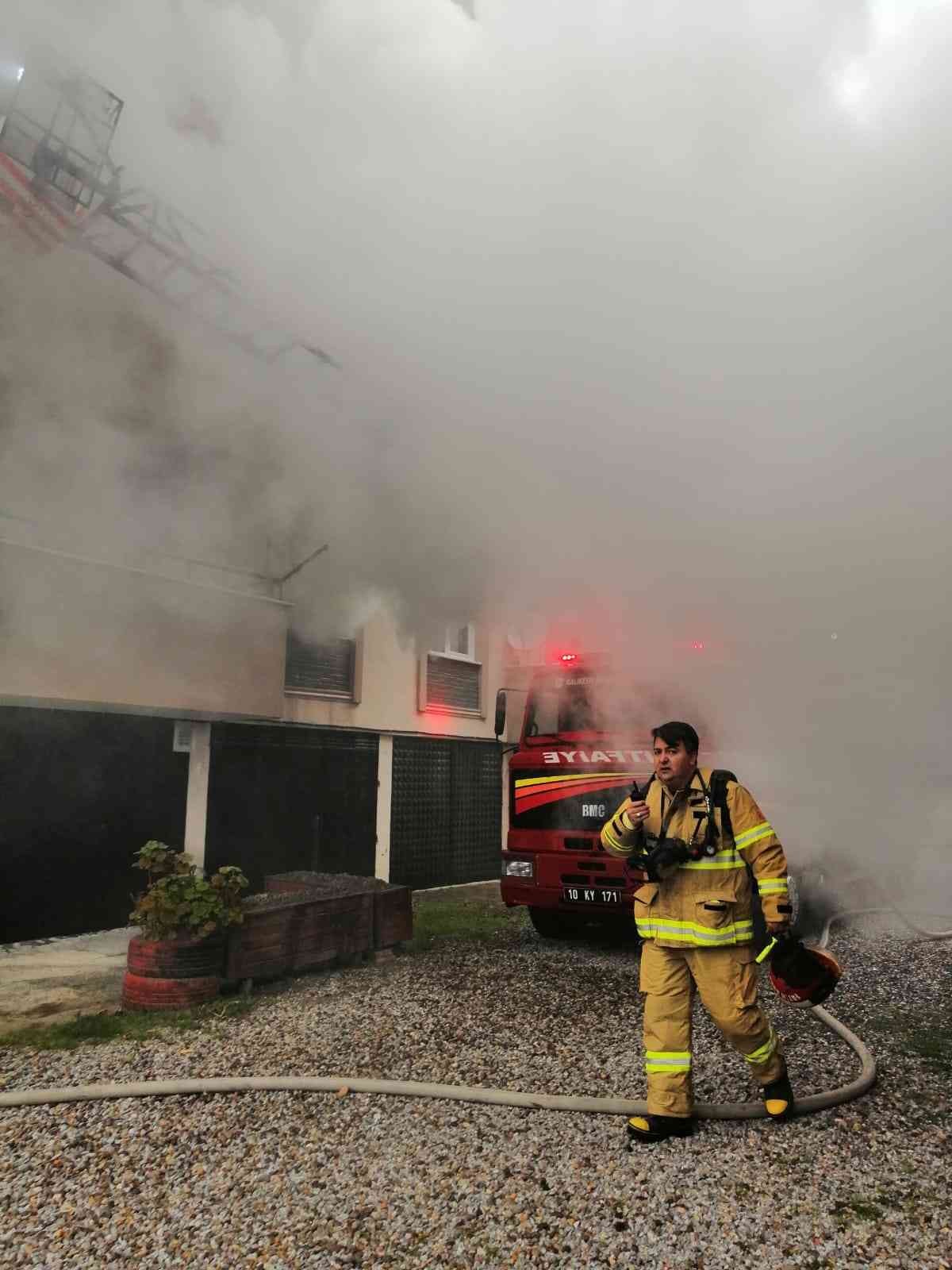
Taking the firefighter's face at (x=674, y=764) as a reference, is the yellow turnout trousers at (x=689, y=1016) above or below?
below

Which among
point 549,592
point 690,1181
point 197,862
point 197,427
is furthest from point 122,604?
point 690,1181

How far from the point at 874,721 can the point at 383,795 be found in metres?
5.88

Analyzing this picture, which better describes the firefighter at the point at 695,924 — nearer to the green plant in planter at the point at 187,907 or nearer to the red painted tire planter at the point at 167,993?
the green plant in planter at the point at 187,907

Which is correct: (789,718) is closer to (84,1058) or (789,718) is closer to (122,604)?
(84,1058)

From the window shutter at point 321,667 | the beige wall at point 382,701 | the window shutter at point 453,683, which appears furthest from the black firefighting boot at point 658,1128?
the window shutter at point 453,683

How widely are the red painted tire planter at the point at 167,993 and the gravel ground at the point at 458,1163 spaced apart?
0.32 meters

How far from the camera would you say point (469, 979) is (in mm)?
5184

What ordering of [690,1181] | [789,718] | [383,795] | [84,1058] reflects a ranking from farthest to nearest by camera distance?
[383,795]
[789,718]
[84,1058]
[690,1181]

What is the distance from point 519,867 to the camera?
566 centimetres

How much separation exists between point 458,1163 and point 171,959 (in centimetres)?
236

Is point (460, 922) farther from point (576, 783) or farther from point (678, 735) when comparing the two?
point (678, 735)

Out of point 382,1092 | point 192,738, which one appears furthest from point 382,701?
point 382,1092

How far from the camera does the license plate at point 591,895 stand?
5191 mm

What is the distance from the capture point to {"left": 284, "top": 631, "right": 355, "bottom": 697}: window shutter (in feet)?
29.2
